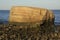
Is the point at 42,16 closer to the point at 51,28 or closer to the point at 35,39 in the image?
the point at 51,28

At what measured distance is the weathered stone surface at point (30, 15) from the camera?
10.5m

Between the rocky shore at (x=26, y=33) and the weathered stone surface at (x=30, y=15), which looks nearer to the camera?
the rocky shore at (x=26, y=33)

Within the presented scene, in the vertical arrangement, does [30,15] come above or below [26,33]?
above

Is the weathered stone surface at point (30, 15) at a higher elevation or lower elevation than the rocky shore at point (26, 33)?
higher

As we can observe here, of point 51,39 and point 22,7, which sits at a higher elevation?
point 22,7

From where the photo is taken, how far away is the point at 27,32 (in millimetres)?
8688

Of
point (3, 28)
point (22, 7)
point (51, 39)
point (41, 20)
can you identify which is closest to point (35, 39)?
point (51, 39)

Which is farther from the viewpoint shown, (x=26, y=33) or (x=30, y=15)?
(x=30, y=15)

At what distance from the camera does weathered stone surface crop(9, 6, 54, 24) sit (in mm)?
10531

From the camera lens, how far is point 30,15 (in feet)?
35.1

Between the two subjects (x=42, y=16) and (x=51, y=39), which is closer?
(x=51, y=39)

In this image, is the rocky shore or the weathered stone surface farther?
the weathered stone surface

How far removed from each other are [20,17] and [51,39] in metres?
3.05

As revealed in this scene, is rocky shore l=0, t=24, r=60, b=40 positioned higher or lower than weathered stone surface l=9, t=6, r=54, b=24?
lower
